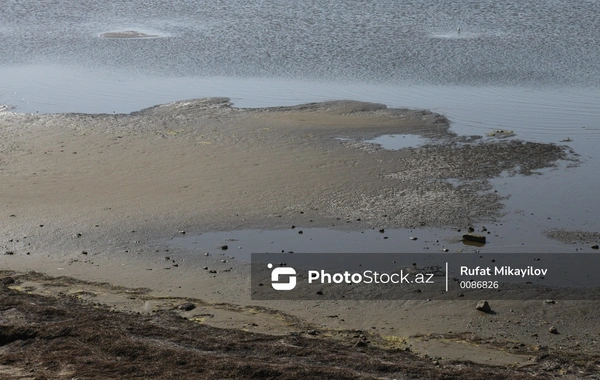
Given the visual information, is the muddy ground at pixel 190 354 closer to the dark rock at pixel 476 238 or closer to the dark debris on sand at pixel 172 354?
the dark debris on sand at pixel 172 354

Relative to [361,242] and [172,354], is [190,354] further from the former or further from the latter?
[361,242]

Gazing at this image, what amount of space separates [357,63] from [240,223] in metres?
8.90

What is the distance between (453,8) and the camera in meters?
23.5

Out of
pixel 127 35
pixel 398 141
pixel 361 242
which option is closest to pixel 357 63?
pixel 398 141

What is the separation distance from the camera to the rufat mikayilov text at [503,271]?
8062 mm

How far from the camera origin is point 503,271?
8.14 metres

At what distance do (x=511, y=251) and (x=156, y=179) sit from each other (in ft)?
15.5

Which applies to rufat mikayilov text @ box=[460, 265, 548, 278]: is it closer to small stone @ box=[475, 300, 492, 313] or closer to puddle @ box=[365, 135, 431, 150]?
small stone @ box=[475, 300, 492, 313]

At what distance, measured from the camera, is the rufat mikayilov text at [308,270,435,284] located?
7.93 meters

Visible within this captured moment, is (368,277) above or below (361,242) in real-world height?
below

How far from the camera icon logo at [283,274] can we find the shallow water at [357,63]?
2.83 metres

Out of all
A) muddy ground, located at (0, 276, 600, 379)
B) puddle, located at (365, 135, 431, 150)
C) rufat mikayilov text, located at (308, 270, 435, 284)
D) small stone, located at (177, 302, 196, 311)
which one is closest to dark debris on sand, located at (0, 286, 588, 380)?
muddy ground, located at (0, 276, 600, 379)

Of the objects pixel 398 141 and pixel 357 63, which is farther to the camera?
pixel 357 63

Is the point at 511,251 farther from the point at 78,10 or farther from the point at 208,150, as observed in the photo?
the point at 78,10
